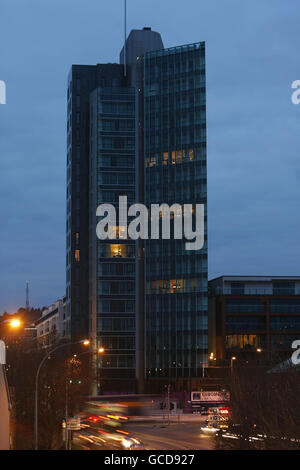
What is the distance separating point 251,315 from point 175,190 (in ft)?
98.6

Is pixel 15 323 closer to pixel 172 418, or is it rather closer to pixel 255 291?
pixel 172 418

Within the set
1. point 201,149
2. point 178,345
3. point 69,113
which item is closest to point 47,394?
point 178,345

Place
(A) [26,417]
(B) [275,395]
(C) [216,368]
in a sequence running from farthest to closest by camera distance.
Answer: (C) [216,368]
(A) [26,417]
(B) [275,395]

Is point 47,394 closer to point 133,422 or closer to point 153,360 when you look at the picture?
point 133,422

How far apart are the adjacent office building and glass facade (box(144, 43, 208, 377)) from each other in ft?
27.7

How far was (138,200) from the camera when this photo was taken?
A: 154m

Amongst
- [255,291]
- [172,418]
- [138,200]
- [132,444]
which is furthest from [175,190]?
[132,444]

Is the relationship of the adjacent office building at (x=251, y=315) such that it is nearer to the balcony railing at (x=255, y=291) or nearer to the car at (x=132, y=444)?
the balcony railing at (x=255, y=291)

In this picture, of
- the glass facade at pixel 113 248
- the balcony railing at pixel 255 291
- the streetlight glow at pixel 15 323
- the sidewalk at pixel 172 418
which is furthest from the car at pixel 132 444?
the balcony railing at pixel 255 291

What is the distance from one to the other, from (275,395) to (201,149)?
101 meters

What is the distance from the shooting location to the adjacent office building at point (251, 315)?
152000 millimetres

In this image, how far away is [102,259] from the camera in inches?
5955

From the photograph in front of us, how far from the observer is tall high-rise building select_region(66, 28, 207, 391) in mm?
148250

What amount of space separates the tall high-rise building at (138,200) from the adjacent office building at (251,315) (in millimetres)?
8585
